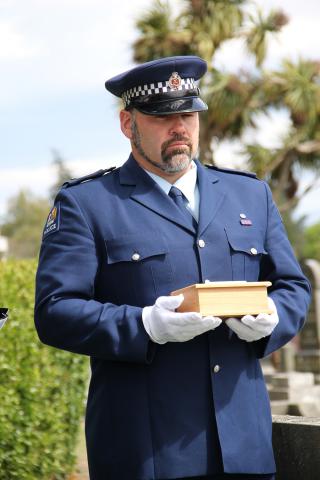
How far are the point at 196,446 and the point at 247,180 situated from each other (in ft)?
3.27

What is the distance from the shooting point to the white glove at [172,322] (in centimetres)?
314

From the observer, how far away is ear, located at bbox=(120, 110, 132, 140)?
371 cm

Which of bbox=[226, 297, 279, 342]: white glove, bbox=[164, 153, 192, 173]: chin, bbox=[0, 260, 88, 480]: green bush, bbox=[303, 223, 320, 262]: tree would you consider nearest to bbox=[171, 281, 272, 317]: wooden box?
bbox=[226, 297, 279, 342]: white glove

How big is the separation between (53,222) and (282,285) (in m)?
0.76

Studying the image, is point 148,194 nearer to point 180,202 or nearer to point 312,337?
point 180,202

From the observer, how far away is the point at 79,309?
332cm

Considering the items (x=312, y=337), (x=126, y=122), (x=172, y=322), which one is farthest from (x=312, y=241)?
(x=172, y=322)

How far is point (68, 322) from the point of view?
3318mm

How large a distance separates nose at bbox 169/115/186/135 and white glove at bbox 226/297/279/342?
23.7 inches

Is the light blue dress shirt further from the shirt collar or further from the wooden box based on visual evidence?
the wooden box

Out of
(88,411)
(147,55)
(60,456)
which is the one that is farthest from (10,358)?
(147,55)

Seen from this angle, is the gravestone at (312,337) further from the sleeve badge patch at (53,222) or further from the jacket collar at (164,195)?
the sleeve badge patch at (53,222)

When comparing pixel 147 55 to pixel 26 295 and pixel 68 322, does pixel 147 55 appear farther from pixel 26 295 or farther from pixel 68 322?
pixel 68 322

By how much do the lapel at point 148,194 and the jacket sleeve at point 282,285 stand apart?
1.00ft
